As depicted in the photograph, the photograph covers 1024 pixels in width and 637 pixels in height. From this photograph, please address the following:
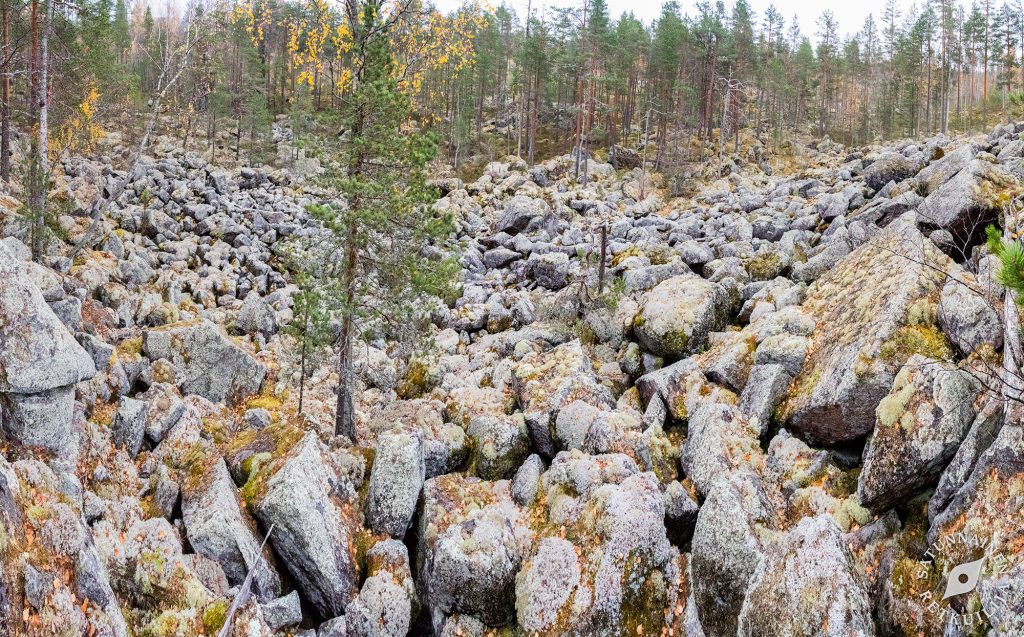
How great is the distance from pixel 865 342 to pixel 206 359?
17.2m

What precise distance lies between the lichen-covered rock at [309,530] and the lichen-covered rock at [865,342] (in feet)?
31.7

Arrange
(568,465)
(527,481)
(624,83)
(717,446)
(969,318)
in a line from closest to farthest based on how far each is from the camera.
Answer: (969,318), (717,446), (568,465), (527,481), (624,83)

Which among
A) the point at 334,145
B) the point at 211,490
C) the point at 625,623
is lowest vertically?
the point at 625,623

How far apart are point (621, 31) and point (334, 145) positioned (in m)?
54.9

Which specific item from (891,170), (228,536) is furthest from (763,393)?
(891,170)

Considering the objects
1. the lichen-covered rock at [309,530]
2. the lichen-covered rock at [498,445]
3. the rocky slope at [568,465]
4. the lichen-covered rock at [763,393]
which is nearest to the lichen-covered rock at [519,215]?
the rocky slope at [568,465]

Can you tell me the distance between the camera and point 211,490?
11188 mm

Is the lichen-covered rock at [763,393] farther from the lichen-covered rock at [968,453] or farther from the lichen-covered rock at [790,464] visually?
the lichen-covered rock at [968,453]

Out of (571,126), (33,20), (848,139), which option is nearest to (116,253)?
(33,20)

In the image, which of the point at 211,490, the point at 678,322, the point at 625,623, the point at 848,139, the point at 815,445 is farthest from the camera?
the point at 848,139

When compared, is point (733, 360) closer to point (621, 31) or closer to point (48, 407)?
point (48, 407)

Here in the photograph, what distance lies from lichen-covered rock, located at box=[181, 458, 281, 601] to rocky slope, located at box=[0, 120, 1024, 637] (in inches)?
2.2

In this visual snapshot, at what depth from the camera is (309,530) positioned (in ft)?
35.2

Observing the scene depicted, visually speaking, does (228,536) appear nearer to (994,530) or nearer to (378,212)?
(378,212)
